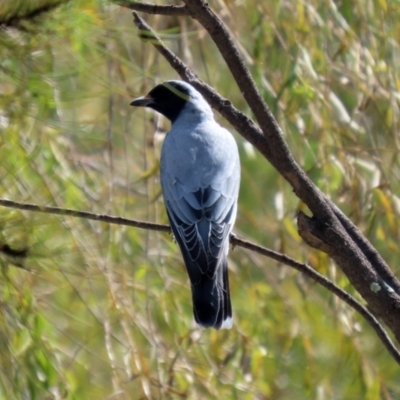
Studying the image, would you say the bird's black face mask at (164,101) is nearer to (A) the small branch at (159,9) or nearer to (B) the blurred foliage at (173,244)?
(B) the blurred foliage at (173,244)

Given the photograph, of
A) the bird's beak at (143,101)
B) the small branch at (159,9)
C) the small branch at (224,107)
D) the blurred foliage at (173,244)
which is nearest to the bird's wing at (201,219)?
the blurred foliage at (173,244)

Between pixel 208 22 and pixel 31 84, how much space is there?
48 centimetres

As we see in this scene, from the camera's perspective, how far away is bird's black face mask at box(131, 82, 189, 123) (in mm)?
3057

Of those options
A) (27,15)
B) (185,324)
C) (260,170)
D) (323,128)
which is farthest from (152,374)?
(260,170)

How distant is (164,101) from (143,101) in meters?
0.21

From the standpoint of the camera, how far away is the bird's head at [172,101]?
3083mm

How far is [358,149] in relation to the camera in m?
2.76

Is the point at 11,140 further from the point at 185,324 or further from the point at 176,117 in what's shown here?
the point at 176,117

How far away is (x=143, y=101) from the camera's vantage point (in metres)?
3.05

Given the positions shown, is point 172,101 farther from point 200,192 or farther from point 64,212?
point 64,212

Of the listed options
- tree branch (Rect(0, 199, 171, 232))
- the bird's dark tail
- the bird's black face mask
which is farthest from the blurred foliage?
tree branch (Rect(0, 199, 171, 232))

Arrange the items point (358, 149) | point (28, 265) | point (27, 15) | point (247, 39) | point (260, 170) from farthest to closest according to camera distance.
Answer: point (260, 170), point (247, 39), point (358, 149), point (28, 265), point (27, 15)

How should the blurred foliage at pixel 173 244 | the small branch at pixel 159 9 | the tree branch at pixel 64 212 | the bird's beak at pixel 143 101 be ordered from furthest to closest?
the bird's beak at pixel 143 101, the blurred foliage at pixel 173 244, the small branch at pixel 159 9, the tree branch at pixel 64 212

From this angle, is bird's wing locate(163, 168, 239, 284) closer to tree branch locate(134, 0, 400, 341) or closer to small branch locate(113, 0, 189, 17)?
tree branch locate(134, 0, 400, 341)
